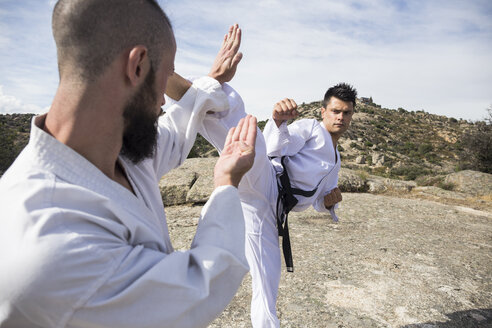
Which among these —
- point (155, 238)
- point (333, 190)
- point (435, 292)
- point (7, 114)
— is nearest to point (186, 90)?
point (155, 238)

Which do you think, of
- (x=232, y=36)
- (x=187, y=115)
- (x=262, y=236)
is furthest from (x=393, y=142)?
(x=187, y=115)

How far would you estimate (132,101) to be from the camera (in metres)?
1.16

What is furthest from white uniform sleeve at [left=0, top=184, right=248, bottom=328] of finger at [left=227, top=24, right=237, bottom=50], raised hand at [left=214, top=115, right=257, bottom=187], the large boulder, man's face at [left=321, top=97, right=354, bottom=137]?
the large boulder

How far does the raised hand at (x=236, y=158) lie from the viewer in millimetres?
1341

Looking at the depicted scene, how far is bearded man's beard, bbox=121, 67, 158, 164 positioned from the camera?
1175 millimetres

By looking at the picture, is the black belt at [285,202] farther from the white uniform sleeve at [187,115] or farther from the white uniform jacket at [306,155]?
the white uniform sleeve at [187,115]

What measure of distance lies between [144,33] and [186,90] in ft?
2.94

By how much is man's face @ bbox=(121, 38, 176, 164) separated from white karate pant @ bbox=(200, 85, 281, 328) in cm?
117

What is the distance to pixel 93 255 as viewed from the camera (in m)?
0.89

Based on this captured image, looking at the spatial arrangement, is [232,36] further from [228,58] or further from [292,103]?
[292,103]

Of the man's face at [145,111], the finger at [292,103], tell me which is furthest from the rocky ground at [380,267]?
the man's face at [145,111]

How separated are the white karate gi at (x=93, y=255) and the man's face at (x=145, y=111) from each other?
0.22 m

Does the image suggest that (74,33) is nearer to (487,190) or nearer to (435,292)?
(435,292)

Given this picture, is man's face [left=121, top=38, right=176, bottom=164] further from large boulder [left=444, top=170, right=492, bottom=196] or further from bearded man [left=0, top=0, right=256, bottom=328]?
large boulder [left=444, top=170, right=492, bottom=196]
